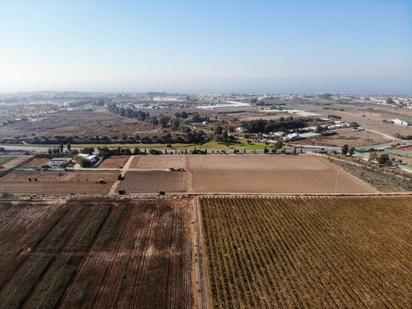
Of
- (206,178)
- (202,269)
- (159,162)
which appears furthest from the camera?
(159,162)

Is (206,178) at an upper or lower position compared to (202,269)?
lower

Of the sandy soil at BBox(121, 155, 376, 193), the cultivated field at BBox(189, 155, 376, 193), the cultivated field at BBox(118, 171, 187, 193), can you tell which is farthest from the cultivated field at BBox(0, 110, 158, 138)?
the cultivated field at BBox(189, 155, 376, 193)

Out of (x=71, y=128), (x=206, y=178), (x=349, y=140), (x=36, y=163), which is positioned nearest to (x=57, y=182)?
(x=36, y=163)

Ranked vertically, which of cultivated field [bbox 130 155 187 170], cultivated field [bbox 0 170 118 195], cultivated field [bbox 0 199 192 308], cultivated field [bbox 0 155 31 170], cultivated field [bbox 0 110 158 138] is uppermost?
cultivated field [bbox 0 199 192 308]

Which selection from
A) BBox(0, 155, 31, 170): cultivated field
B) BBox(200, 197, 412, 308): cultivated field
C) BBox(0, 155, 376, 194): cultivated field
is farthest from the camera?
BBox(0, 155, 31, 170): cultivated field

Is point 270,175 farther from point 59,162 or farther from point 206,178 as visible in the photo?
point 59,162

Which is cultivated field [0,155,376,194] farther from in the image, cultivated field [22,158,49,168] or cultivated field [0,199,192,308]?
cultivated field [0,199,192,308]

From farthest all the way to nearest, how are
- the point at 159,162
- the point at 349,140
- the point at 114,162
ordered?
1. the point at 349,140
2. the point at 159,162
3. the point at 114,162

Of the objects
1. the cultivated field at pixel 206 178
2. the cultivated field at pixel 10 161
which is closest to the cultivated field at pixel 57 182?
the cultivated field at pixel 206 178
